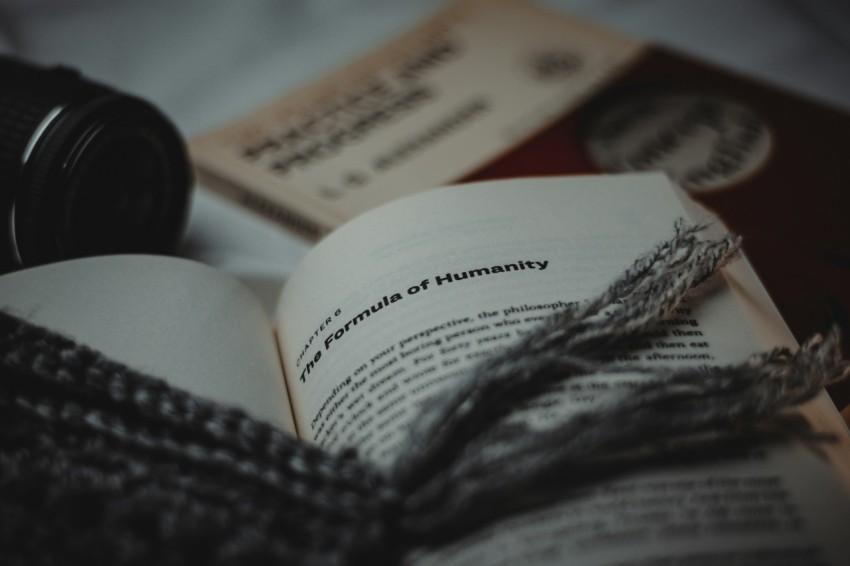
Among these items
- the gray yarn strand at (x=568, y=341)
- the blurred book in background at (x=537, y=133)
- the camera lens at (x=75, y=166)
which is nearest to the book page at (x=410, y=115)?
the blurred book in background at (x=537, y=133)

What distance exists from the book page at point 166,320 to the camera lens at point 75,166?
57mm

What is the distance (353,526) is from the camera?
31 cm

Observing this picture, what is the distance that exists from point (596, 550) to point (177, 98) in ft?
2.07

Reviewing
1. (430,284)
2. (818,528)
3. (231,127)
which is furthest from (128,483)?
(231,127)

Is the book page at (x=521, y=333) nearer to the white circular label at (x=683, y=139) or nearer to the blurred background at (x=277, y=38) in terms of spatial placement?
the white circular label at (x=683, y=139)

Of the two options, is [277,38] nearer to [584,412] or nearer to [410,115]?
[410,115]

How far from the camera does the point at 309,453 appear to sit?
33cm

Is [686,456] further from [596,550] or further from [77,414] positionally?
[77,414]

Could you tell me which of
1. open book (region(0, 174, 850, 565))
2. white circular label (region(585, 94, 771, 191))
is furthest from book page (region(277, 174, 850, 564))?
white circular label (region(585, 94, 771, 191))

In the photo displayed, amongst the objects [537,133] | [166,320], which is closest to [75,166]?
[166,320]

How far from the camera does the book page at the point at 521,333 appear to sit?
0.31 metres

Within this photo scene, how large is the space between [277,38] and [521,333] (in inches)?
22.5

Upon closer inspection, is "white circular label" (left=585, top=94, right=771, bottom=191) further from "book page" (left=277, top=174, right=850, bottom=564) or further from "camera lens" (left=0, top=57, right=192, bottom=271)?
"camera lens" (left=0, top=57, right=192, bottom=271)

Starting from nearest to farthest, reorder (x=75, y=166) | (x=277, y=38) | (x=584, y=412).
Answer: (x=584, y=412) < (x=75, y=166) < (x=277, y=38)
